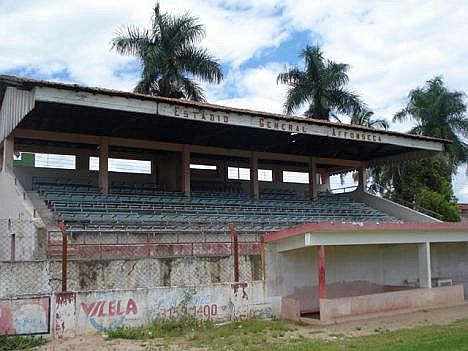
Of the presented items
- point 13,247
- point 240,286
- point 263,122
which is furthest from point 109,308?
point 263,122

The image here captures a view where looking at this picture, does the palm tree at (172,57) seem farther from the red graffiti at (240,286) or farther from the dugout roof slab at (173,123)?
the red graffiti at (240,286)

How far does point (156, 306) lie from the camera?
12.1m

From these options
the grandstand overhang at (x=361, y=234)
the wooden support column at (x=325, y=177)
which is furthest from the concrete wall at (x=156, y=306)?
the wooden support column at (x=325, y=177)

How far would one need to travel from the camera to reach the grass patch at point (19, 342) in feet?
33.5

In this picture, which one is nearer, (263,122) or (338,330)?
(338,330)

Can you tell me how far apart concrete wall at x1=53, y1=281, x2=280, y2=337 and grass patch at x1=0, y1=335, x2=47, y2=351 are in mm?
436

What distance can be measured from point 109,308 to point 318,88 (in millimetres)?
27064

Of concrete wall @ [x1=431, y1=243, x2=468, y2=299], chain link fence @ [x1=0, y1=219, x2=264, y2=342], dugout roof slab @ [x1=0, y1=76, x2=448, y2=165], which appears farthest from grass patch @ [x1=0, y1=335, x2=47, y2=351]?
concrete wall @ [x1=431, y1=243, x2=468, y2=299]

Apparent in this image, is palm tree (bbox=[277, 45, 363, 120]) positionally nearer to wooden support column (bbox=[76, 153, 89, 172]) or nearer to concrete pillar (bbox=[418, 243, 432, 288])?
wooden support column (bbox=[76, 153, 89, 172])

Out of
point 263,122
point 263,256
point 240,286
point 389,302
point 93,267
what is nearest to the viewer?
point 93,267

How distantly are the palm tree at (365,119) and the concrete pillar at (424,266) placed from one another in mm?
21170

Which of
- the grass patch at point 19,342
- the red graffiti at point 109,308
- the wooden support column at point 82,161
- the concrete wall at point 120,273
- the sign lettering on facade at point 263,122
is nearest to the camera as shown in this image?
the grass patch at point 19,342

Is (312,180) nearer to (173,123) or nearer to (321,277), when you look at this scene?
(173,123)

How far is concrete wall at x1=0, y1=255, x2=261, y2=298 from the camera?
11828 millimetres
